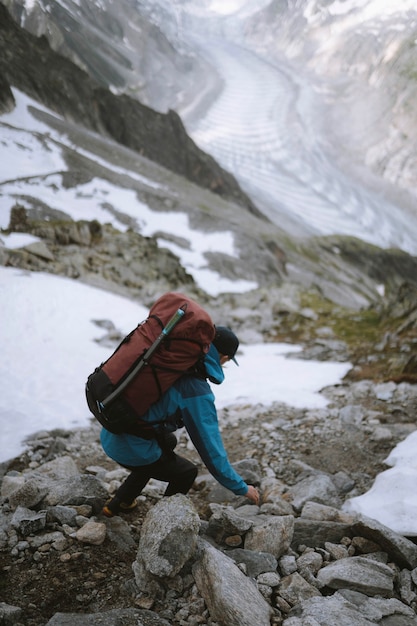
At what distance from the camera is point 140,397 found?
331 cm

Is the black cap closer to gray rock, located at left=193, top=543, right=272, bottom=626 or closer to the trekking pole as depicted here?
the trekking pole

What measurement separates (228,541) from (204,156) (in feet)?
295

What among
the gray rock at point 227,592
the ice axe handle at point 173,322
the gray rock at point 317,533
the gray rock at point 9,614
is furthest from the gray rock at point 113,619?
the ice axe handle at point 173,322

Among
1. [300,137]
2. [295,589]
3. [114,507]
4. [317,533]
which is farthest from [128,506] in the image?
[300,137]

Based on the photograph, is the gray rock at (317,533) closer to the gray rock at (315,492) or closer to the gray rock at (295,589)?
the gray rock at (295,589)

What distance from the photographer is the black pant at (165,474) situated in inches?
154

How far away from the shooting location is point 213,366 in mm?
3553

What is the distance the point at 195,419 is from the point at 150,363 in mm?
606

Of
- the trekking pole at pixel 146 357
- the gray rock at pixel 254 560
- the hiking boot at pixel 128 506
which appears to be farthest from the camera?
the hiking boot at pixel 128 506

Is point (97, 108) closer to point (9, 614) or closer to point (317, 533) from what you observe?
point (317, 533)

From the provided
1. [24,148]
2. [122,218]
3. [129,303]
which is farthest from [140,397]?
[24,148]

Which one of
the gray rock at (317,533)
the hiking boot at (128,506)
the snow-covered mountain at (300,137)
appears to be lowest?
the hiking boot at (128,506)

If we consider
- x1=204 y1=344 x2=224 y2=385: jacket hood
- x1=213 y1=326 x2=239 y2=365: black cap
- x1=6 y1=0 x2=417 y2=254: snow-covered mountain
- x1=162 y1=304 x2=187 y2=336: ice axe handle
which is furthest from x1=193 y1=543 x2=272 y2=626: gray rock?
x1=6 y1=0 x2=417 y2=254: snow-covered mountain

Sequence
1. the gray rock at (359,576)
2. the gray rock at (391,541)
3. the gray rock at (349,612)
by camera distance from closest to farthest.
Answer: the gray rock at (349,612) < the gray rock at (359,576) < the gray rock at (391,541)
